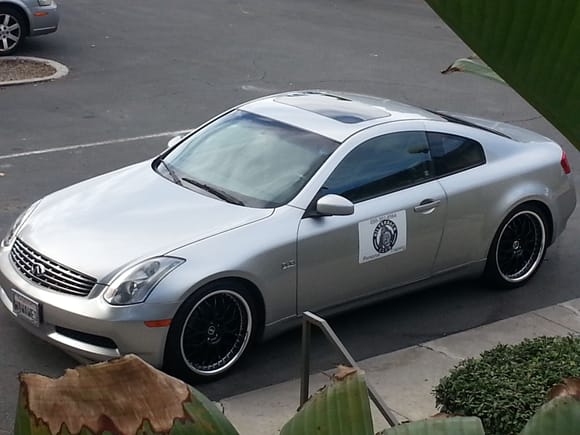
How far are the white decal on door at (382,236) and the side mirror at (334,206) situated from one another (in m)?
0.23

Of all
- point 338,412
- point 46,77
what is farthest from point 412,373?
point 46,77

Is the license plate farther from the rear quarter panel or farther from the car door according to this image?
the rear quarter panel

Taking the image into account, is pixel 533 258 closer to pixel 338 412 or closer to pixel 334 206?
pixel 334 206

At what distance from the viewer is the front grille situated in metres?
5.74

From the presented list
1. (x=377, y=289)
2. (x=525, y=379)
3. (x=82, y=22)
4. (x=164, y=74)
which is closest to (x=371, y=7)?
(x=82, y=22)

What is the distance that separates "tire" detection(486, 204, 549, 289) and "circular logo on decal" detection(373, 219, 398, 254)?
3.60ft

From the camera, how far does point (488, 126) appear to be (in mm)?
7855

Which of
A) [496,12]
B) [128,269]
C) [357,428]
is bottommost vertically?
[128,269]

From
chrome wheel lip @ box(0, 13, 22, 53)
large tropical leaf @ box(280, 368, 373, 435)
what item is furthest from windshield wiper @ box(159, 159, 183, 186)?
chrome wheel lip @ box(0, 13, 22, 53)

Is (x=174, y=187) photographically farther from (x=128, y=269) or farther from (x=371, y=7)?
(x=371, y=7)

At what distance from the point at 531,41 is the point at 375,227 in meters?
5.57

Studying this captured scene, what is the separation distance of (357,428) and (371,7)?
882 inches

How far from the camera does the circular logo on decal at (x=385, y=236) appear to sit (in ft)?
21.5

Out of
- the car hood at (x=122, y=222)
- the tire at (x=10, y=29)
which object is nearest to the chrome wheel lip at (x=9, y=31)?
the tire at (x=10, y=29)
